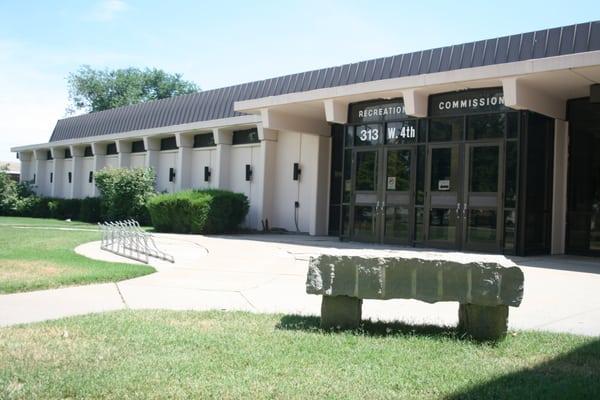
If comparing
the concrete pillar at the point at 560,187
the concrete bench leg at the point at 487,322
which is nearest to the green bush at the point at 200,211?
the concrete pillar at the point at 560,187

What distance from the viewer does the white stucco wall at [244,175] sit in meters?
22.7

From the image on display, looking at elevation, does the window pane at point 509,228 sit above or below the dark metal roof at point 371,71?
below

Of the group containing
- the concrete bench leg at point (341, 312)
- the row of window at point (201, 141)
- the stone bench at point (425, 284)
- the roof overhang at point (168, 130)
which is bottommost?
the concrete bench leg at point (341, 312)

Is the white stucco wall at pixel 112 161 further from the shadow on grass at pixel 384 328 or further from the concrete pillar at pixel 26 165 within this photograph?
the shadow on grass at pixel 384 328

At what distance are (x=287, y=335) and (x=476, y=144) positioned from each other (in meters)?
10.1

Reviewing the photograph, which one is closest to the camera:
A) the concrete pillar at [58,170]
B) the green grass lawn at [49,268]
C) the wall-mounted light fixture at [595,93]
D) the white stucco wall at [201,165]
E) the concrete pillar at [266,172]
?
the green grass lawn at [49,268]

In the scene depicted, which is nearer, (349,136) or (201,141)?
(349,136)

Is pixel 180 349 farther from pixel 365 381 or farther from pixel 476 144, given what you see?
pixel 476 144

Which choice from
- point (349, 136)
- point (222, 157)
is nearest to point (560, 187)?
point (349, 136)

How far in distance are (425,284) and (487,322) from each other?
69 cm

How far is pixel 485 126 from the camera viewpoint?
1473 centimetres

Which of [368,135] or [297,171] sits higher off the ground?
[368,135]

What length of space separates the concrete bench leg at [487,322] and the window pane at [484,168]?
909cm

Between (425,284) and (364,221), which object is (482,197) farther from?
(425,284)
